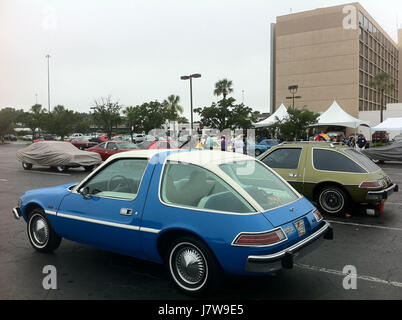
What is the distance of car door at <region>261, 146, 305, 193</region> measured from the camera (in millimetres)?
8172

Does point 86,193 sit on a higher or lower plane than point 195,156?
lower

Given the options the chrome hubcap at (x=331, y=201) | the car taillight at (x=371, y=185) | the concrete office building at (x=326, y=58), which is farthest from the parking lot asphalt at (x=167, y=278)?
the concrete office building at (x=326, y=58)

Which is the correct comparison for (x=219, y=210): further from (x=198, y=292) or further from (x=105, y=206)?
(x=105, y=206)

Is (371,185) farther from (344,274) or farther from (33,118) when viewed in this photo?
(33,118)

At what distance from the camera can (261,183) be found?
4.63m

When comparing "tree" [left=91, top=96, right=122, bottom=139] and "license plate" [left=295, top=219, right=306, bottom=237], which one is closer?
"license plate" [left=295, top=219, right=306, bottom=237]

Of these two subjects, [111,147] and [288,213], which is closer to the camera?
[288,213]

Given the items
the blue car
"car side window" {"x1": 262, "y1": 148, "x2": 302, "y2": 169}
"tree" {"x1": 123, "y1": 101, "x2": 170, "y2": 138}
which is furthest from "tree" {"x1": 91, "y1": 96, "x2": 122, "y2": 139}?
"car side window" {"x1": 262, "y1": 148, "x2": 302, "y2": 169}

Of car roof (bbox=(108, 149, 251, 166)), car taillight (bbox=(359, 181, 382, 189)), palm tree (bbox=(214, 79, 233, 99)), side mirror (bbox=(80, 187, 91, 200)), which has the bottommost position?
car taillight (bbox=(359, 181, 382, 189))

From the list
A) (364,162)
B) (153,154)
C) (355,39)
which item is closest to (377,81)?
(355,39)

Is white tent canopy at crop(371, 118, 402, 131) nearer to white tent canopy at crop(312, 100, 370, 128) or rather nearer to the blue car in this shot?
white tent canopy at crop(312, 100, 370, 128)

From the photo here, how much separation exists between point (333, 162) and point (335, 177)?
1.25 feet

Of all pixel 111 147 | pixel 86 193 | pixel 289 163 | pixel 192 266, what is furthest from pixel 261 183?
pixel 111 147

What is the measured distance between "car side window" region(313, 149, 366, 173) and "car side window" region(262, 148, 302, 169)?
0.43 m
